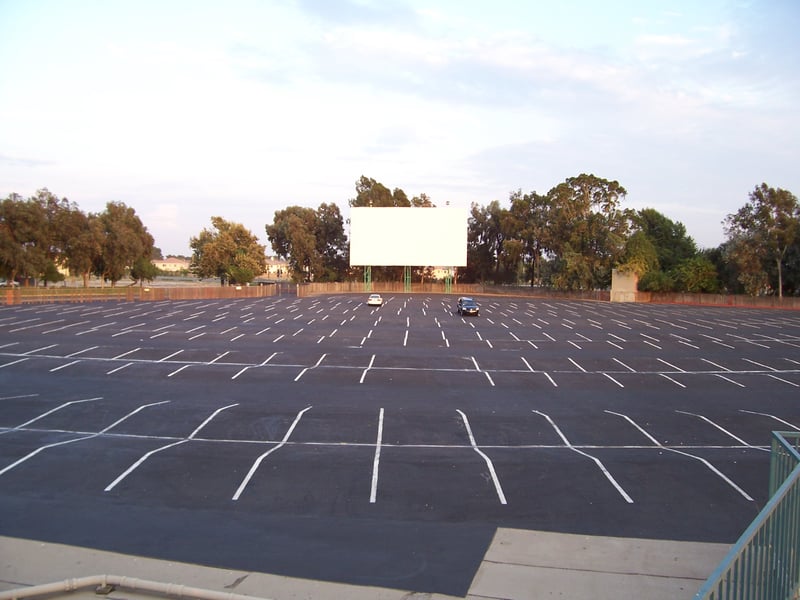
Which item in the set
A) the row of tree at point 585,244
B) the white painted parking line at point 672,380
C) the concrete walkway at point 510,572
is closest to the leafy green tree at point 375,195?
the row of tree at point 585,244

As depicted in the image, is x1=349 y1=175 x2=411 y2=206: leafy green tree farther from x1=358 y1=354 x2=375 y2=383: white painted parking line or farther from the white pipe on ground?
the white pipe on ground

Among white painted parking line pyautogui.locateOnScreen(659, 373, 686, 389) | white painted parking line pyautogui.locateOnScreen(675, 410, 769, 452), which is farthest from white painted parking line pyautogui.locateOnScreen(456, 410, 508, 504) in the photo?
white painted parking line pyautogui.locateOnScreen(659, 373, 686, 389)

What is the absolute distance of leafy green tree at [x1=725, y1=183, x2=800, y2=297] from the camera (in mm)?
70000

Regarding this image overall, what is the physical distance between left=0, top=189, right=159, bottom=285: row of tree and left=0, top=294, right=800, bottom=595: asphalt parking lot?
139 feet

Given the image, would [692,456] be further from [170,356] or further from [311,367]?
[170,356]

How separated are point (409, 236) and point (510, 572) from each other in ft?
243

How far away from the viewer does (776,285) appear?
73.8 m

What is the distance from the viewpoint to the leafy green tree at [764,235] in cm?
7000

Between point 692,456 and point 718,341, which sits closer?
point 692,456

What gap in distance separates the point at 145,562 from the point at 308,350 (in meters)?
20.9

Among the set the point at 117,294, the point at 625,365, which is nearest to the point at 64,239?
the point at 117,294

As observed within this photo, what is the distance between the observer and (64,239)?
73812 mm

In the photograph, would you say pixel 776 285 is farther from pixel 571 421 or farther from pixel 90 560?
pixel 90 560

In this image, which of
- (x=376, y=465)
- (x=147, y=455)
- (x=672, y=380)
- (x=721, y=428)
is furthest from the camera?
(x=672, y=380)
